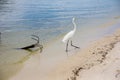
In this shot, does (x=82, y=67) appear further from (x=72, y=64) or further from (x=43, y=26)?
(x=43, y=26)

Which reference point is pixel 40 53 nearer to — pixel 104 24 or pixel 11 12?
pixel 104 24

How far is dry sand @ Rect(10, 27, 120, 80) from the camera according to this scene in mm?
10039

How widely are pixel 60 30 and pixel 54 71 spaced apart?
803 cm

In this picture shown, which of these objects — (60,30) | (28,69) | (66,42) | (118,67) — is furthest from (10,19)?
(118,67)

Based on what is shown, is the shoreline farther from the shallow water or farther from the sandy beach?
the shallow water

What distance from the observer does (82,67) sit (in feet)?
36.4

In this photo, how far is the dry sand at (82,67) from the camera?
32.9 ft

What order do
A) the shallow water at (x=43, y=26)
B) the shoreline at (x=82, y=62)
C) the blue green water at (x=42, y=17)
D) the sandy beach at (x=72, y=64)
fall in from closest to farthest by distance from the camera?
the sandy beach at (x=72, y=64), the shoreline at (x=82, y=62), the shallow water at (x=43, y=26), the blue green water at (x=42, y=17)

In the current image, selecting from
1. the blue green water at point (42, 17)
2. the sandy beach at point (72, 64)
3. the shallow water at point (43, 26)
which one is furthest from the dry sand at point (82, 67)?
the blue green water at point (42, 17)

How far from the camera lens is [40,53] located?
1396cm

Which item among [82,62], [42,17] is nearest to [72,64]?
[82,62]

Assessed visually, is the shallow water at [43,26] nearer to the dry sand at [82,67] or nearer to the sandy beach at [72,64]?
the sandy beach at [72,64]

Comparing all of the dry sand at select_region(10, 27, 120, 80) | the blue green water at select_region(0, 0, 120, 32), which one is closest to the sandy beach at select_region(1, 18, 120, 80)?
the dry sand at select_region(10, 27, 120, 80)

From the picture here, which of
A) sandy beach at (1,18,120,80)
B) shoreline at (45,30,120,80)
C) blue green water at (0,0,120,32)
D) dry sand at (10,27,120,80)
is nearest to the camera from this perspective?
dry sand at (10,27,120,80)
